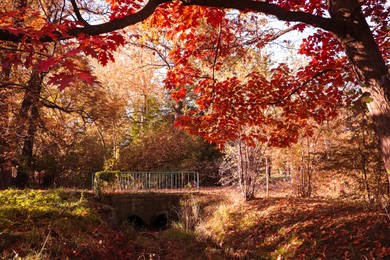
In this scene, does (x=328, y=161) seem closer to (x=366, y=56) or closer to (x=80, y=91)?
(x=366, y=56)

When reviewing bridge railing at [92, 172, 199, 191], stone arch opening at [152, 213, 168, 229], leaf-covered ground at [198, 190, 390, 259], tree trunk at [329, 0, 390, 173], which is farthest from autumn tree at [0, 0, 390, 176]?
stone arch opening at [152, 213, 168, 229]

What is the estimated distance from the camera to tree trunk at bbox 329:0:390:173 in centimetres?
360

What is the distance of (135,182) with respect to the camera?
13852 millimetres

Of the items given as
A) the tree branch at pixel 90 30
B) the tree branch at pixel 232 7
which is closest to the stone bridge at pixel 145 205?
the tree branch at pixel 232 7

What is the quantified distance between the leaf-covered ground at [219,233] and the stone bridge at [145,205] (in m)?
2.31

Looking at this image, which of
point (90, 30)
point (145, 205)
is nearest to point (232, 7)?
point (90, 30)

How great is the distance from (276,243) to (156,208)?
253 inches

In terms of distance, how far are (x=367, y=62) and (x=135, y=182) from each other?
11495mm

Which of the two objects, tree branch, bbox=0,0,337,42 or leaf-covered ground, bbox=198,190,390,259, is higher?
tree branch, bbox=0,0,337,42

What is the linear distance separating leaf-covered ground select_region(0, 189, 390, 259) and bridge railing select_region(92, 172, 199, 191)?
2.87 metres

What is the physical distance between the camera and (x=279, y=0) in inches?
230

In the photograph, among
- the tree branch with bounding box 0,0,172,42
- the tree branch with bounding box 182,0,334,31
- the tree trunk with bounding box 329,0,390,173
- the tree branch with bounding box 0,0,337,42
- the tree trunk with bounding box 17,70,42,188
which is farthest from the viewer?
the tree trunk with bounding box 17,70,42,188

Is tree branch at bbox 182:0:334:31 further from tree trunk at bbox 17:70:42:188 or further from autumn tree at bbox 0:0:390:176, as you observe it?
tree trunk at bbox 17:70:42:188

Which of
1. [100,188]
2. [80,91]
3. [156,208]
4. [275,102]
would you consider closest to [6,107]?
[80,91]
